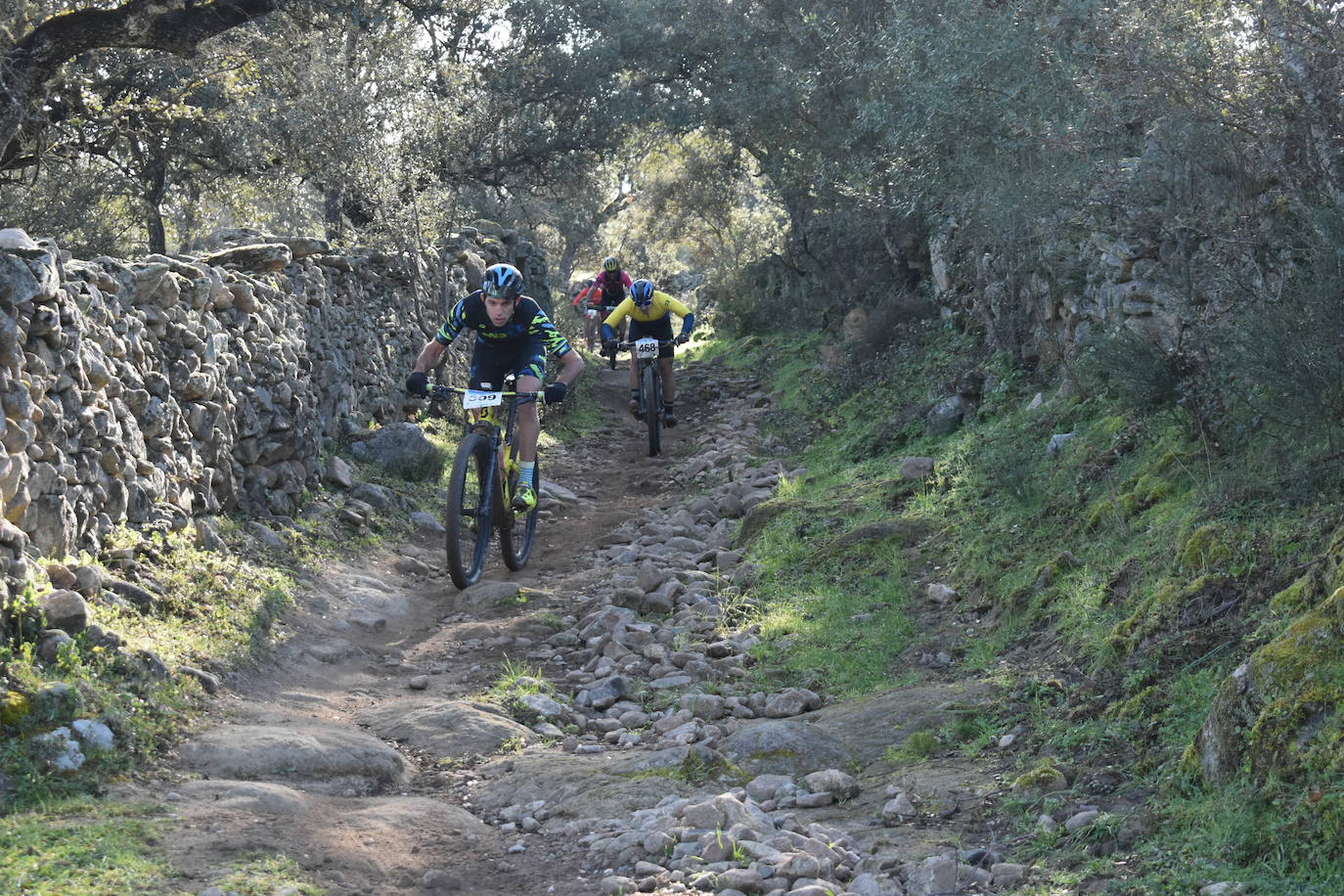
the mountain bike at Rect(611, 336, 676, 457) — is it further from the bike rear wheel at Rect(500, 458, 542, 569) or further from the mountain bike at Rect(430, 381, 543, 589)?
the mountain bike at Rect(430, 381, 543, 589)

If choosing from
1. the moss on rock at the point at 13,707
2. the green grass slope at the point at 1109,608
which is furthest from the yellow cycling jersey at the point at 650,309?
the moss on rock at the point at 13,707

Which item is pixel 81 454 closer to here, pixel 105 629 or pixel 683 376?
pixel 105 629

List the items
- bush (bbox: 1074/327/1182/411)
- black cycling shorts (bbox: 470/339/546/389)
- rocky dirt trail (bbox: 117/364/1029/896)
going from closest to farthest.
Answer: rocky dirt trail (bbox: 117/364/1029/896) < bush (bbox: 1074/327/1182/411) < black cycling shorts (bbox: 470/339/546/389)

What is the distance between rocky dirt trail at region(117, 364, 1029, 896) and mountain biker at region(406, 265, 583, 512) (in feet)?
3.53

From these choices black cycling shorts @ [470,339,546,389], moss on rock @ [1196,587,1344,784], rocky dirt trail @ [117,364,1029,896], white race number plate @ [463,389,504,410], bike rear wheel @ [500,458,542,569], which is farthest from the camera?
bike rear wheel @ [500,458,542,569]

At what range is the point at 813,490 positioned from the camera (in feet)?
33.3

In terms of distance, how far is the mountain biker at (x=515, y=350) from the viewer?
8.55m

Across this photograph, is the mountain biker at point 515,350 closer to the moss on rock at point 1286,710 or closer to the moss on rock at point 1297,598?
the moss on rock at point 1297,598

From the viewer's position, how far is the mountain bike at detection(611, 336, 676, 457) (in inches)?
507

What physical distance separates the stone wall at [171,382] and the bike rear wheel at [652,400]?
2.77m

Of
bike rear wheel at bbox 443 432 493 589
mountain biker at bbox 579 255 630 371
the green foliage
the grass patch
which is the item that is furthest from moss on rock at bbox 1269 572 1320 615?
mountain biker at bbox 579 255 630 371

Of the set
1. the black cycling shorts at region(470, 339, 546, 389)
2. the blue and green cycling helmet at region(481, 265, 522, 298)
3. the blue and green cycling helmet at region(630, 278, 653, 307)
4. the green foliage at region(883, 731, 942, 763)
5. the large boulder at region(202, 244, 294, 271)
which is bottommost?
the green foliage at region(883, 731, 942, 763)

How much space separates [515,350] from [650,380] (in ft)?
14.6

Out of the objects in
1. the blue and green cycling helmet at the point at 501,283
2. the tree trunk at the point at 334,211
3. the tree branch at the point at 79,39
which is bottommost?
the blue and green cycling helmet at the point at 501,283
